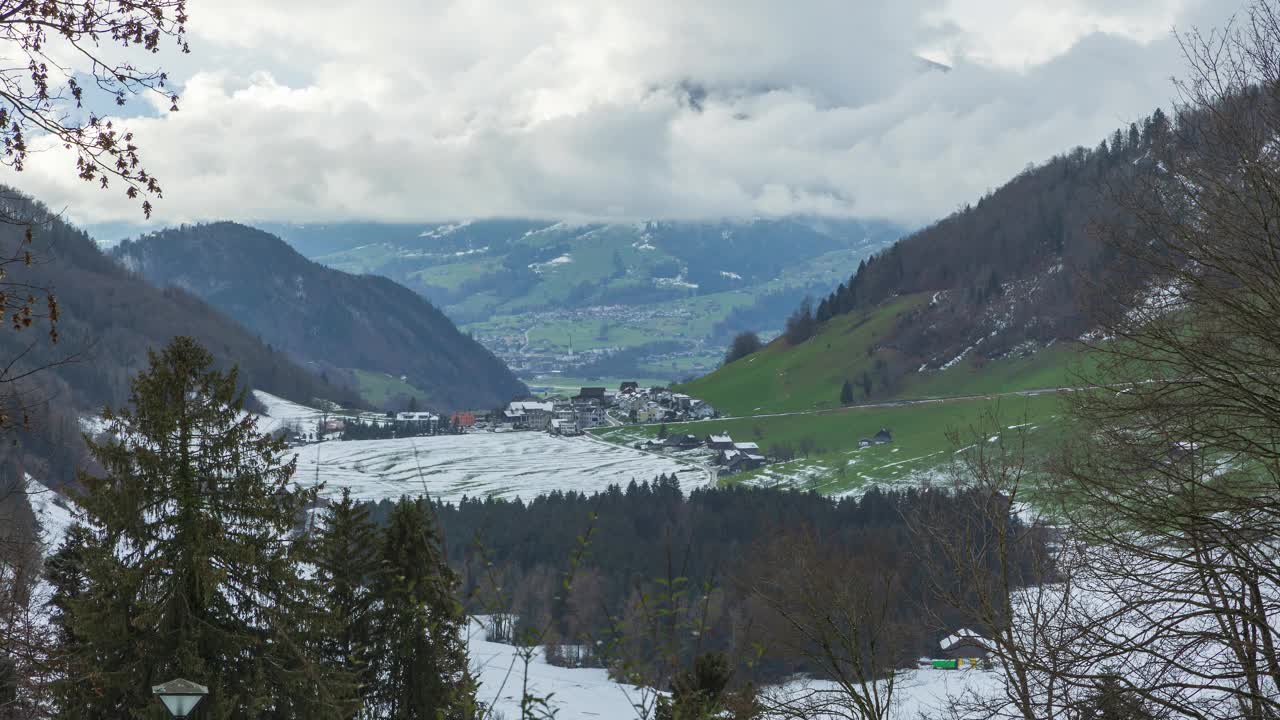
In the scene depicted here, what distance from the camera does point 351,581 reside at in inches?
1159

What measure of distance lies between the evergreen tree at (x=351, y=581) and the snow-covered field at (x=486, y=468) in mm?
102781

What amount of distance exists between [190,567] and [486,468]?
493 feet

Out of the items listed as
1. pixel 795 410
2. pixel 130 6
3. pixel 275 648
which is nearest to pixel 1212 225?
pixel 130 6

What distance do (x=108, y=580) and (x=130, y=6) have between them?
1419 centimetres

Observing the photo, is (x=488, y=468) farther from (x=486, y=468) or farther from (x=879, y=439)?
(x=879, y=439)

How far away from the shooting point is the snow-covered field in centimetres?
14588

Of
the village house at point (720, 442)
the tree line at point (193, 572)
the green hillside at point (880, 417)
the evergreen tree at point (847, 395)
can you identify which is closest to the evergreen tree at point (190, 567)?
the tree line at point (193, 572)

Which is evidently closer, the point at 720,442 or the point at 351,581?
the point at 351,581

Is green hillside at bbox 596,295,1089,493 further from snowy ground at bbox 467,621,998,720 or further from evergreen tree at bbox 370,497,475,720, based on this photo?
evergreen tree at bbox 370,497,475,720

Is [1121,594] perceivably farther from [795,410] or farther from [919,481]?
[795,410]

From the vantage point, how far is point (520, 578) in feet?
319

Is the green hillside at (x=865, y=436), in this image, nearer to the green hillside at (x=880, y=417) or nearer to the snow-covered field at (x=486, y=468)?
the green hillside at (x=880, y=417)

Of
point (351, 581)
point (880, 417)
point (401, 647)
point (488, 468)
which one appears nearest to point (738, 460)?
point (880, 417)

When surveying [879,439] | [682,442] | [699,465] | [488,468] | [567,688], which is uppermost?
[682,442]
